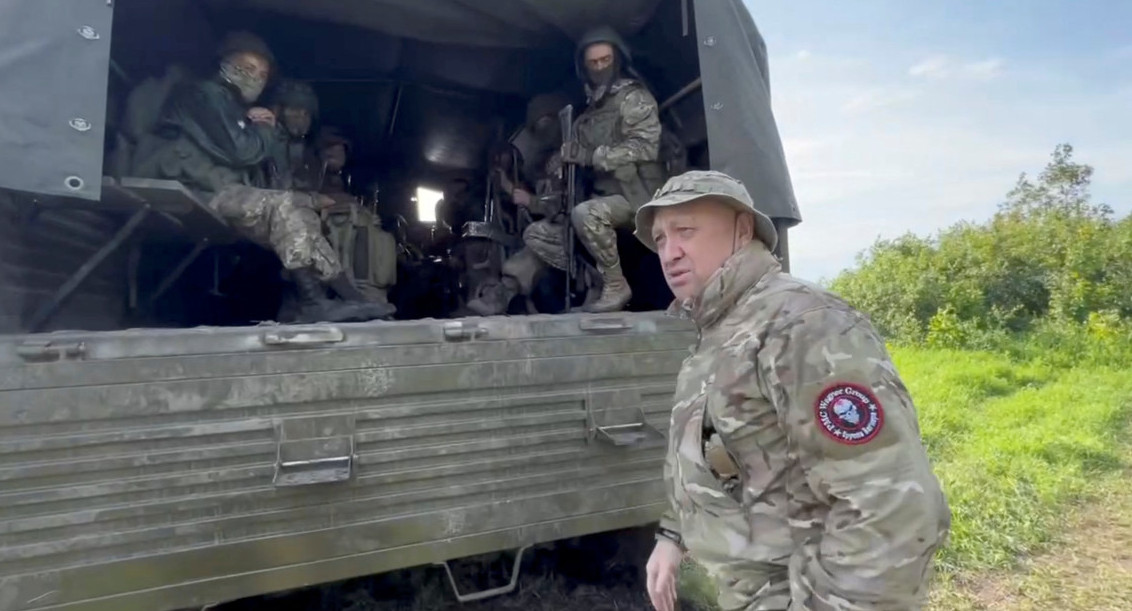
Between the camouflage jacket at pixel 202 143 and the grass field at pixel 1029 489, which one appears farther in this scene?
the grass field at pixel 1029 489

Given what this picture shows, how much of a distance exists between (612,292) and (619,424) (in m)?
1.02

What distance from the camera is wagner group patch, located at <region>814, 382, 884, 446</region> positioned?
1.38m

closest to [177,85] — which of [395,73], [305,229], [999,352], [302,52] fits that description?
[305,229]

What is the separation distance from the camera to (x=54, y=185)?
2.10m

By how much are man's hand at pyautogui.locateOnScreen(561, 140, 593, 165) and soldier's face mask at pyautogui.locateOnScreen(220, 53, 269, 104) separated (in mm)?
1348

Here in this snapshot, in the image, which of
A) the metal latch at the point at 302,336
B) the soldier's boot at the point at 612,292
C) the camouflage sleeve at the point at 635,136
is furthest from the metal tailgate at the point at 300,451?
the camouflage sleeve at the point at 635,136

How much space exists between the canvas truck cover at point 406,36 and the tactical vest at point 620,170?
31cm

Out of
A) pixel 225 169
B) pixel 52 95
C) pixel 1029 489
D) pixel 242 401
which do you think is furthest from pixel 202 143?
pixel 1029 489

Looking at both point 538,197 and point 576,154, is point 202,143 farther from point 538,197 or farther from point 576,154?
point 538,197

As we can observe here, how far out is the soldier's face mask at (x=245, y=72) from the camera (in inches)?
137

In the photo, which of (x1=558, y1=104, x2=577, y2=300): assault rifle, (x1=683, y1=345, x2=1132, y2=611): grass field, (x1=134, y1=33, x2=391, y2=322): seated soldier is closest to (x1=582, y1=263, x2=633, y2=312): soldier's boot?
(x1=558, y1=104, x2=577, y2=300): assault rifle

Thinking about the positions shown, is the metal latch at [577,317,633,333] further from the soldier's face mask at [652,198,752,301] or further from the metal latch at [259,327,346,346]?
the soldier's face mask at [652,198,752,301]

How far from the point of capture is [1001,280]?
53.9ft

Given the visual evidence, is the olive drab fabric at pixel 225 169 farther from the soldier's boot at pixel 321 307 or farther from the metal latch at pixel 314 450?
the metal latch at pixel 314 450
